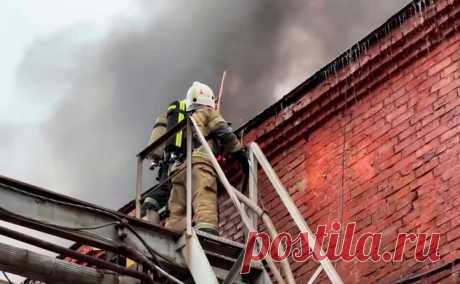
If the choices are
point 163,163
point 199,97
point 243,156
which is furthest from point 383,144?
A: point 163,163

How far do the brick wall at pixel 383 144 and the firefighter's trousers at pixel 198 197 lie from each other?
1.54 meters

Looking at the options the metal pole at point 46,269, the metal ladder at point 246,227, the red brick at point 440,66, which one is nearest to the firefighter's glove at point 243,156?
the metal ladder at point 246,227

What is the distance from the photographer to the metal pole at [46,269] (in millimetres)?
7449

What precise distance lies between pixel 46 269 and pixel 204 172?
5.80ft

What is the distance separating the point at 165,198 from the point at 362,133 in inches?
85.5

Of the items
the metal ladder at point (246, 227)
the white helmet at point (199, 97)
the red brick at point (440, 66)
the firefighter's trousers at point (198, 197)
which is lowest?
the metal ladder at point (246, 227)

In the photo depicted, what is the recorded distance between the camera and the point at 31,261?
757cm

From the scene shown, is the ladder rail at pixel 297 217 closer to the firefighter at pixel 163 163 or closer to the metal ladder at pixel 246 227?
the metal ladder at pixel 246 227

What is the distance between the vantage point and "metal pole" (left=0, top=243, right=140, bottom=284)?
293 inches

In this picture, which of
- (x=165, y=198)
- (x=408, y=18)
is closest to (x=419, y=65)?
(x=408, y=18)

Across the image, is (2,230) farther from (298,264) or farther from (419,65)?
(419,65)

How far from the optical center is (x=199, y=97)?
956cm

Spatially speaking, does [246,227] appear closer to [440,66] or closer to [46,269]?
[46,269]

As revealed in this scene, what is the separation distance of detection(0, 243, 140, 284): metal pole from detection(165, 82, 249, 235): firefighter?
765mm
